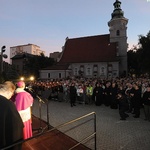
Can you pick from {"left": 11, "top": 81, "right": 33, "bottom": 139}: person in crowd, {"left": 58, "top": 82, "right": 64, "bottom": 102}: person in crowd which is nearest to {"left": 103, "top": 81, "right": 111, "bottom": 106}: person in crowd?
{"left": 58, "top": 82, "right": 64, "bottom": 102}: person in crowd

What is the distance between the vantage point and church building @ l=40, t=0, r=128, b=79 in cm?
4719

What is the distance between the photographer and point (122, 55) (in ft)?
158

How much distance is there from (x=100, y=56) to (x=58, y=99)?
3577cm

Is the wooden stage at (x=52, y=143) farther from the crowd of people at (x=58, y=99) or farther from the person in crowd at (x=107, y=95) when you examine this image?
the person in crowd at (x=107, y=95)

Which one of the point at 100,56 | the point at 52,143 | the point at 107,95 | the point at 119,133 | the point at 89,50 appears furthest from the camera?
the point at 89,50

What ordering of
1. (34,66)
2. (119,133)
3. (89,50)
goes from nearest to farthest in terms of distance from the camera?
(119,133)
(89,50)
(34,66)

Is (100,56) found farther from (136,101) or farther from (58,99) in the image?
(136,101)

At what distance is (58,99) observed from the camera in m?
15.2

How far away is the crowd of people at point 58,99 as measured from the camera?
2174mm

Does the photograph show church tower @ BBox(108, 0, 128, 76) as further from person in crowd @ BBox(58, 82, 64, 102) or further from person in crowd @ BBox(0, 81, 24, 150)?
person in crowd @ BBox(0, 81, 24, 150)

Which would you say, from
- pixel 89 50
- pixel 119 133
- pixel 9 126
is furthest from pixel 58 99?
pixel 89 50

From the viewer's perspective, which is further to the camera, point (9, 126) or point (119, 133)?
point (119, 133)

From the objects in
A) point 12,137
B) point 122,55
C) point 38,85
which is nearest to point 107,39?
point 122,55

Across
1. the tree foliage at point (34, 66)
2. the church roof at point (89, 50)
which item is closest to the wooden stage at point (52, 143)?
the church roof at point (89, 50)
